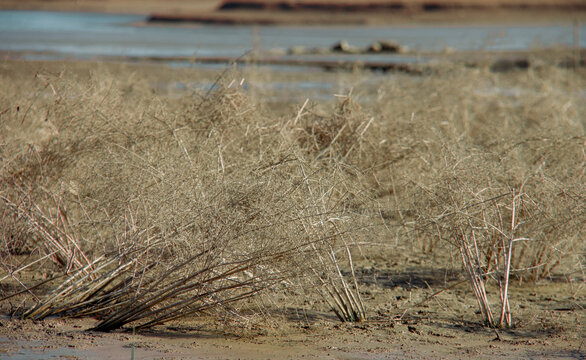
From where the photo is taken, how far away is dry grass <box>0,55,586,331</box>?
4.79m

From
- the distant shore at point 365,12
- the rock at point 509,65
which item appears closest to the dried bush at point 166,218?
the rock at point 509,65

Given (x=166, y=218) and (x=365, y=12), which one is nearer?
(x=166, y=218)

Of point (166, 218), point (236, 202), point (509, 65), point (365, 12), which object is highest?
point (365, 12)

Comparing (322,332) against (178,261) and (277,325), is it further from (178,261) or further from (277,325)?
(178,261)

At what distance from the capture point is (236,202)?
15.7 feet

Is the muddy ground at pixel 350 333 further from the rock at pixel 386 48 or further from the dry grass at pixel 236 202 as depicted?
the rock at pixel 386 48

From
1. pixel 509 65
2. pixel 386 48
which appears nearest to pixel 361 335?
pixel 509 65

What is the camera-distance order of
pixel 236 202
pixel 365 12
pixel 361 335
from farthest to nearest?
pixel 365 12 → pixel 361 335 → pixel 236 202

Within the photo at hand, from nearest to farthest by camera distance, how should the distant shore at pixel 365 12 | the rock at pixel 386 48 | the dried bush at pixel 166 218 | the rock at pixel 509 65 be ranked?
the dried bush at pixel 166 218 → the rock at pixel 509 65 → the rock at pixel 386 48 → the distant shore at pixel 365 12

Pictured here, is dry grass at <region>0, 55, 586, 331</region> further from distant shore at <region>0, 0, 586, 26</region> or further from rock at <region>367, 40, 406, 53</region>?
distant shore at <region>0, 0, 586, 26</region>

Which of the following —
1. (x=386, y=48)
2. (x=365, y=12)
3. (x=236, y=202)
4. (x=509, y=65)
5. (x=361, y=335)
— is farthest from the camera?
(x=365, y=12)

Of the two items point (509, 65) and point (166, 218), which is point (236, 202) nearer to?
point (166, 218)

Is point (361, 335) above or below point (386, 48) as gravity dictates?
below

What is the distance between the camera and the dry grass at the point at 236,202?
479cm
